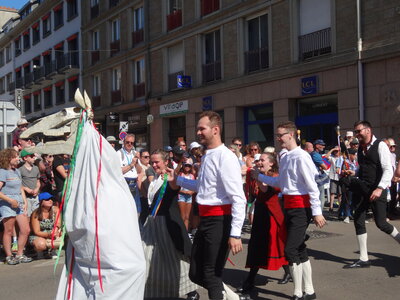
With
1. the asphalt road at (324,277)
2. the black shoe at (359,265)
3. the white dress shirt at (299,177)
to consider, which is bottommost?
the asphalt road at (324,277)

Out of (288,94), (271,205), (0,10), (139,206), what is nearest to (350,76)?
(288,94)

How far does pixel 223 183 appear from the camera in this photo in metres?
4.24

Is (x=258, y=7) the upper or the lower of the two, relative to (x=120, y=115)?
upper

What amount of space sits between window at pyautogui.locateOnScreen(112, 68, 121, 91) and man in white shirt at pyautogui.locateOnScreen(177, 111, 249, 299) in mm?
24574

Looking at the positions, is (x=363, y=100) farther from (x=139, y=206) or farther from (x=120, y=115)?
(x=120, y=115)

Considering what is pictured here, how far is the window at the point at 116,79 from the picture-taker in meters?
28.2

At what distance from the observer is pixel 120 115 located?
28.0 meters

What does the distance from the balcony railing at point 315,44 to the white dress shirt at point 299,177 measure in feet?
38.1

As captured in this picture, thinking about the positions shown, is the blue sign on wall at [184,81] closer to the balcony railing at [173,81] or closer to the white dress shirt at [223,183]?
the balcony railing at [173,81]

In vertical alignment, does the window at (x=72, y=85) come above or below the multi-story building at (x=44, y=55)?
below

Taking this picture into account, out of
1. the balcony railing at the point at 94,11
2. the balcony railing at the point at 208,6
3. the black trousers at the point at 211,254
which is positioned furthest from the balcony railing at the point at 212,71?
the black trousers at the point at 211,254

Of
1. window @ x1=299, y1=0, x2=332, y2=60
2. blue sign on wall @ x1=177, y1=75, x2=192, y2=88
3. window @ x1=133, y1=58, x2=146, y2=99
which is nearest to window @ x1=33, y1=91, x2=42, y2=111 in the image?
window @ x1=133, y1=58, x2=146, y2=99

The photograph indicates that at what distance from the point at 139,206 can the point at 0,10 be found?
55.0 m

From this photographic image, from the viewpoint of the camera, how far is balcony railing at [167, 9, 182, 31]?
22728 mm
